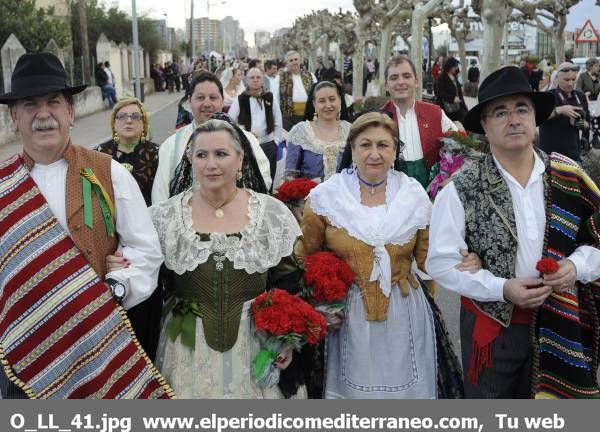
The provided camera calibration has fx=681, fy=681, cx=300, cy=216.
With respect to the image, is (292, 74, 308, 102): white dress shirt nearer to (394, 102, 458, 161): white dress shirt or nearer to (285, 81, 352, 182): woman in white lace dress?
(285, 81, 352, 182): woman in white lace dress

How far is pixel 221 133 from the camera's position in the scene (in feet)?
10.6

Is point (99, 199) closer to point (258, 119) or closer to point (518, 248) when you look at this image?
point (518, 248)

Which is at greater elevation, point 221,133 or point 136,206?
point 221,133

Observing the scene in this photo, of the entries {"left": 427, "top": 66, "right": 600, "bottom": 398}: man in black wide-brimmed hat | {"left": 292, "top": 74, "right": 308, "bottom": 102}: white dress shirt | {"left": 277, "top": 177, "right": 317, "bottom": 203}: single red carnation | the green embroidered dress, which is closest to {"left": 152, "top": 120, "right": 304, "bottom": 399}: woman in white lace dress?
the green embroidered dress

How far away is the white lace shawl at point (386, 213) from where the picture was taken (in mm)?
3430

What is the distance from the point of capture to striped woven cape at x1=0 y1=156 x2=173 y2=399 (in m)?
2.76

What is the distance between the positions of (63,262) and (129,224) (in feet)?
1.11

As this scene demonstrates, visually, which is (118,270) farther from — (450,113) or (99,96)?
(99,96)

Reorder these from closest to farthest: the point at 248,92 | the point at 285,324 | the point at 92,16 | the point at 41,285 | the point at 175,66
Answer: the point at 41,285 < the point at 285,324 < the point at 248,92 < the point at 92,16 < the point at 175,66

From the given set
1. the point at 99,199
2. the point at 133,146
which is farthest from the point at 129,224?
the point at 133,146

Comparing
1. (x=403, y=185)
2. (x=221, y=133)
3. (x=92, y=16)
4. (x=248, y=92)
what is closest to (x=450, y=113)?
(x=248, y=92)

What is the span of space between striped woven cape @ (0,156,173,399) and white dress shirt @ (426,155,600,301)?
141 centimetres

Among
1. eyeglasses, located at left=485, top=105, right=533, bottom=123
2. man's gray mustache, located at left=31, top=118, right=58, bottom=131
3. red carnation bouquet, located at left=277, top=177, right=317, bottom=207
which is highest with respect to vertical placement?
eyeglasses, located at left=485, top=105, right=533, bottom=123

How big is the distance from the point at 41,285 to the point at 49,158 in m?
0.56
